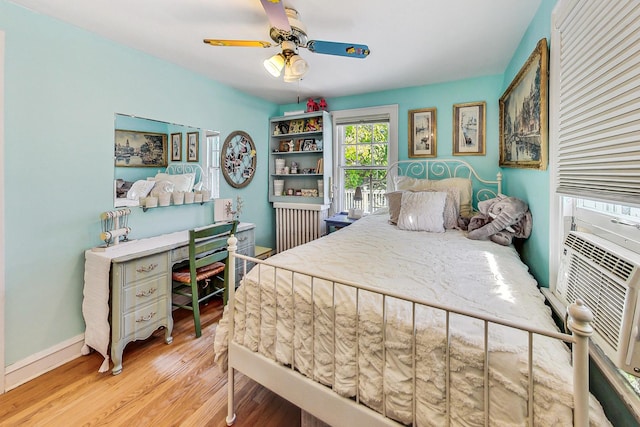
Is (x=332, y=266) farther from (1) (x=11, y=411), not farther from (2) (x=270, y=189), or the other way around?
(2) (x=270, y=189)

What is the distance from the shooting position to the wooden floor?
1.49 meters

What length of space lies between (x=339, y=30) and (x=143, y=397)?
2.72 meters

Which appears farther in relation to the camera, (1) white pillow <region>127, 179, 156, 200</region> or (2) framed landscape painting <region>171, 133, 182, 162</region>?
(2) framed landscape painting <region>171, 133, 182, 162</region>

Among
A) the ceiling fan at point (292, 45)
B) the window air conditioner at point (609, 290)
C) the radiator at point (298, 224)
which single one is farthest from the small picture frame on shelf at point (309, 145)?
the window air conditioner at point (609, 290)

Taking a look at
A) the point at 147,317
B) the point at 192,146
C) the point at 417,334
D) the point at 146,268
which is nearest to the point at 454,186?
the point at 417,334

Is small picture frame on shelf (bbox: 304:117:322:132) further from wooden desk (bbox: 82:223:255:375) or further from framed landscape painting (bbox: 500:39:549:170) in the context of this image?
wooden desk (bbox: 82:223:255:375)

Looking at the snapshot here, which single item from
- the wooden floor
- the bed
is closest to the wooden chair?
the wooden floor

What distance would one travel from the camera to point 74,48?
195cm

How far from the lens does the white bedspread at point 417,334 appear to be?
79 centimetres

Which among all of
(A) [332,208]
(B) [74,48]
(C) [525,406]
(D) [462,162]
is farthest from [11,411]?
(D) [462,162]

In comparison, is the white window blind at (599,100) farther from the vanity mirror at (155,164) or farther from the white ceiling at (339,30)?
the vanity mirror at (155,164)

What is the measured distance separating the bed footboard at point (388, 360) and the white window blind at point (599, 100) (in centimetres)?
59

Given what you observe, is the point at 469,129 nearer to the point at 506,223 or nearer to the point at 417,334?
the point at 506,223

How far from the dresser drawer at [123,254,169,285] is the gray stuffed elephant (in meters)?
2.38
